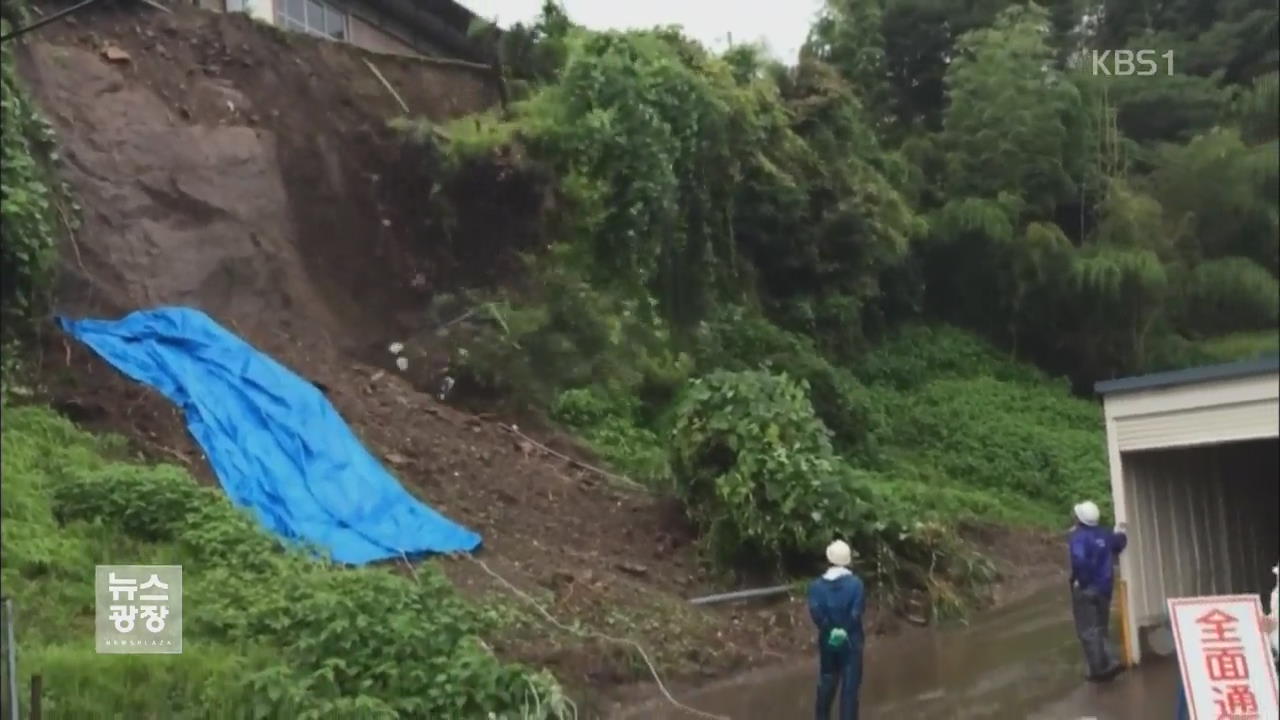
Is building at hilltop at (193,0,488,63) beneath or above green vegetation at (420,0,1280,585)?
above

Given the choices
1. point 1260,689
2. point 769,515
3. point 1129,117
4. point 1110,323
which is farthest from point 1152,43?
point 769,515

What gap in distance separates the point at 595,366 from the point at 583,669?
28.7 feet

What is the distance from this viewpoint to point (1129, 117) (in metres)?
9.83

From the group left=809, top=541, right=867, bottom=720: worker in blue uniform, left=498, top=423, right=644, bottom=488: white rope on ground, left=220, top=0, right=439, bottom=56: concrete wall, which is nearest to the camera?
left=809, top=541, right=867, bottom=720: worker in blue uniform

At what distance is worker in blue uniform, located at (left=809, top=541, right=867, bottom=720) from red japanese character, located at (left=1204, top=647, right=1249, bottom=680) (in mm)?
2671

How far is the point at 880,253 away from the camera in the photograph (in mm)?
25219

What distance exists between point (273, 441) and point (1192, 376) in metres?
9.35

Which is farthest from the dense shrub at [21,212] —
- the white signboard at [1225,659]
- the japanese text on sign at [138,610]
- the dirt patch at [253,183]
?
the white signboard at [1225,659]

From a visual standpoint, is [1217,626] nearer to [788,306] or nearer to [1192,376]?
[1192,376]

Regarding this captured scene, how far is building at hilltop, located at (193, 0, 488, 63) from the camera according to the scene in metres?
25.0

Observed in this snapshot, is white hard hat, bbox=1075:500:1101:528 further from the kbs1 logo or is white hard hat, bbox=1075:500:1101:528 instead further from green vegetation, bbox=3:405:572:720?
green vegetation, bbox=3:405:572:720

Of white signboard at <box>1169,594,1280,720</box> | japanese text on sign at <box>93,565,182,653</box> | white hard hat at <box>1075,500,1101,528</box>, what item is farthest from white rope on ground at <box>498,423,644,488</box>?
white signboard at <box>1169,594,1280,720</box>

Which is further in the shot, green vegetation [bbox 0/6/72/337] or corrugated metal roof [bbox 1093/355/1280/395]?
green vegetation [bbox 0/6/72/337]

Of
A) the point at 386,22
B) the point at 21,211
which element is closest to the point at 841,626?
the point at 21,211
